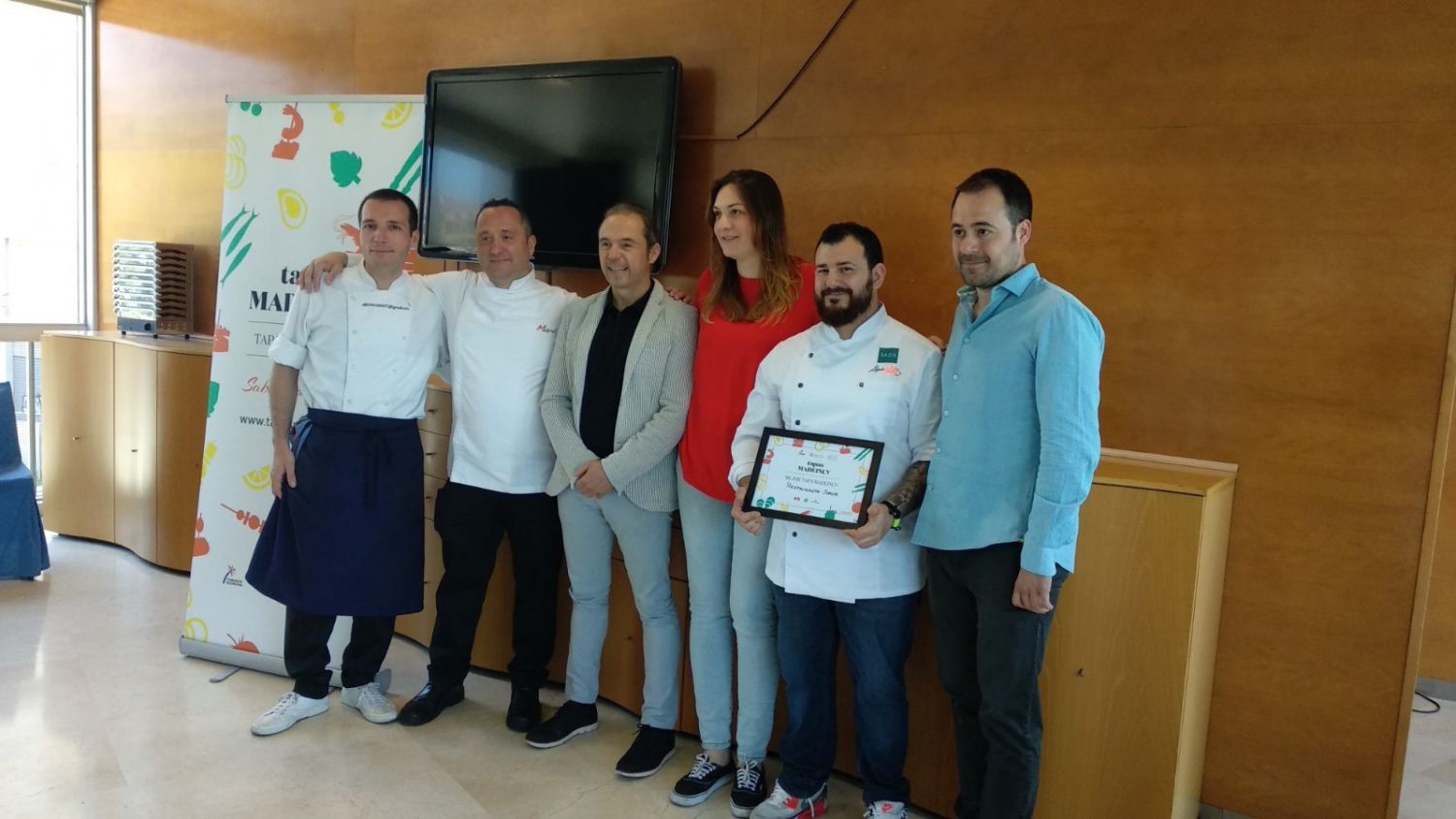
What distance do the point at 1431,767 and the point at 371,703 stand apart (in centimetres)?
341

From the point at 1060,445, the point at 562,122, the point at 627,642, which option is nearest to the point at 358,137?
the point at 562,122

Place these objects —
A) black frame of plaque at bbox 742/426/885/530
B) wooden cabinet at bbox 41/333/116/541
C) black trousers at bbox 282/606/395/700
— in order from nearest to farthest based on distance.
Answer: black frame of plaque at bbox 742/426/885/530 < black trousers at bbox 282/606/395/700 < wooden cabinet at bbox 41/333/116/541

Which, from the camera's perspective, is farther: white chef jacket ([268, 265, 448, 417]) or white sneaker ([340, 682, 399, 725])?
white sneaker ([340, 682, 399, 725])

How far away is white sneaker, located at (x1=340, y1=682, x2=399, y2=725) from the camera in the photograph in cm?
321

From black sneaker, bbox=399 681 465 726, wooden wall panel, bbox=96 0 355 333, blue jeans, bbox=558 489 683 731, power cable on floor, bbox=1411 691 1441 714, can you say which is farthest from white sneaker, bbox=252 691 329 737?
power cable on floor, bbox=1411 691 1441 714

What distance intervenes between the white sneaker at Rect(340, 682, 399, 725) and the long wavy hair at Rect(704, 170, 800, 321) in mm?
1676

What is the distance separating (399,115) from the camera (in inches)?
142

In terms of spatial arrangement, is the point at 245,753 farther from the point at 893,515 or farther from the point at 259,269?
the point at 893,515

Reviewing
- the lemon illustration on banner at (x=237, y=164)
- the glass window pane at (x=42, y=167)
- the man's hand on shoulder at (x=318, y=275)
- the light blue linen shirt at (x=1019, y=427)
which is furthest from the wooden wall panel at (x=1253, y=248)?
the glass window pane at (x=42, y=167)

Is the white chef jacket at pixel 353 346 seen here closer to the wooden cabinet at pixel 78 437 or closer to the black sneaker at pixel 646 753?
the black sneaker at pixel 646 753

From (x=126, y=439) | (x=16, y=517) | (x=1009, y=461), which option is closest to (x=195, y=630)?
(x=16, y=517)

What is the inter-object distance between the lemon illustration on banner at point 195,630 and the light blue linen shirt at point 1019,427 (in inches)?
106

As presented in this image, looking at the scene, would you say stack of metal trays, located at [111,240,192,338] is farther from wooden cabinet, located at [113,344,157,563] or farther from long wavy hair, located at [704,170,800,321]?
long wavy hair, located at [704,170,800,321]

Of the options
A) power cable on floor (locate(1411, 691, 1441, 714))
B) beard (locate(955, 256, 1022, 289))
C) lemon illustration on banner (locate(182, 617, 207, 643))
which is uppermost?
beard (locate(955, 256, 1022, 289))
